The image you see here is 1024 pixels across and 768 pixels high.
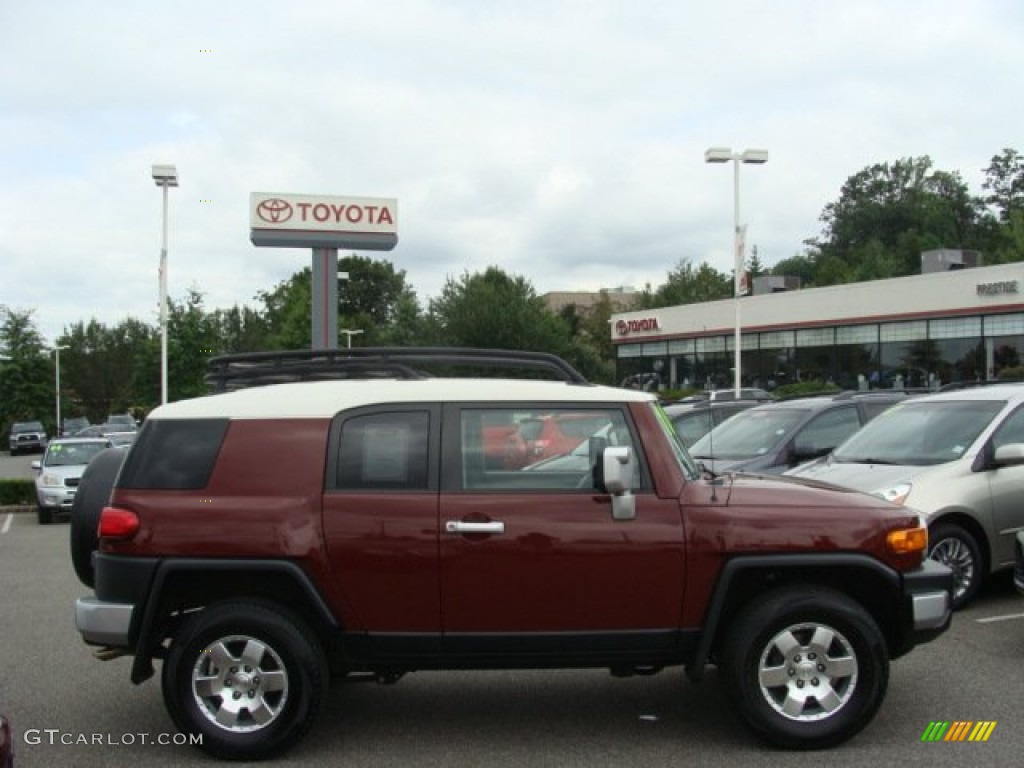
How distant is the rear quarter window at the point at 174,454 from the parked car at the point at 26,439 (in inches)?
2145

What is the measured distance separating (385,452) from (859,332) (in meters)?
39.6

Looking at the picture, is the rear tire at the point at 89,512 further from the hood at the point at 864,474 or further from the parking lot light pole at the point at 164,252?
the parking lot light pole at the point at 164,252

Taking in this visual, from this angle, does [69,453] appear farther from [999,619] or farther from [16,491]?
[999,619]

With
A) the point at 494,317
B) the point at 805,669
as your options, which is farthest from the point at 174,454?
the point at 494,317

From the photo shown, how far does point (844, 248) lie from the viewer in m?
99.6

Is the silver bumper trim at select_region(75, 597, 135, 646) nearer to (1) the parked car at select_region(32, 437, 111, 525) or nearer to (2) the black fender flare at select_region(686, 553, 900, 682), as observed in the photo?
(2) the black fender flare at select_region(686, 553, 900, 682)

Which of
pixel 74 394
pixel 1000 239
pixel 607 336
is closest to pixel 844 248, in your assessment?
pixel 1000 239

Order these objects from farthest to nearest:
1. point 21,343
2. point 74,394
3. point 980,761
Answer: point 74,394, point 21,343, point 980,761

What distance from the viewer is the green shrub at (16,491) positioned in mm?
21344

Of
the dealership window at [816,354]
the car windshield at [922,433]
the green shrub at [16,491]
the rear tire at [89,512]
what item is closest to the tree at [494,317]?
the dealership window at [816,354]

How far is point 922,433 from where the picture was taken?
366 inches

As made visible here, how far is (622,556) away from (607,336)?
75.4 meters

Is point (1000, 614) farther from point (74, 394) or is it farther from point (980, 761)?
point (74, 394)

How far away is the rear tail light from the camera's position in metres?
5.26
